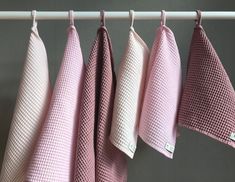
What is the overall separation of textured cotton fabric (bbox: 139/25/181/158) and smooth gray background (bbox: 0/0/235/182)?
24cm

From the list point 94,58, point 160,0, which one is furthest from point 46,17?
point 160,0

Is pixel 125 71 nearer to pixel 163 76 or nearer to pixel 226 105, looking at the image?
pixel 163 76

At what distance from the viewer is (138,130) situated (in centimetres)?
67

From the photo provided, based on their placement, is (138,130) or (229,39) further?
(229,39)

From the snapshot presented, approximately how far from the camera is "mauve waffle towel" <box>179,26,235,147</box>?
65cm

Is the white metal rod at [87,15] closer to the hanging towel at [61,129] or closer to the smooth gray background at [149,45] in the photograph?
the hanging towel at [61,129]

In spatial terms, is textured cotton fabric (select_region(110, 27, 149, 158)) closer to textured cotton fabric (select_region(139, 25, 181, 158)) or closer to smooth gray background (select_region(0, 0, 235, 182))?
textured cotton fabric (select_region(139, 25, 181, 158))

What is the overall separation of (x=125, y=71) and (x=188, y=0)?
39 cm

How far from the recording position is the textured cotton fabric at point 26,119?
65 cm

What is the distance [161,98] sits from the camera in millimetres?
664

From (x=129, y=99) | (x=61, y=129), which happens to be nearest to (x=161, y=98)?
(x=129, y=99)

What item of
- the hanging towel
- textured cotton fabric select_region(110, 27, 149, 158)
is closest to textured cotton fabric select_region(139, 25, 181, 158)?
textured cotton fabric select_region(110, 27, 149, 158)

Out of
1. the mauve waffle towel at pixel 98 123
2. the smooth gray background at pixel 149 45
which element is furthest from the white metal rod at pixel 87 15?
the smooth gray background at pixel 149 45

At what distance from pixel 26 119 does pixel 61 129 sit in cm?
8
